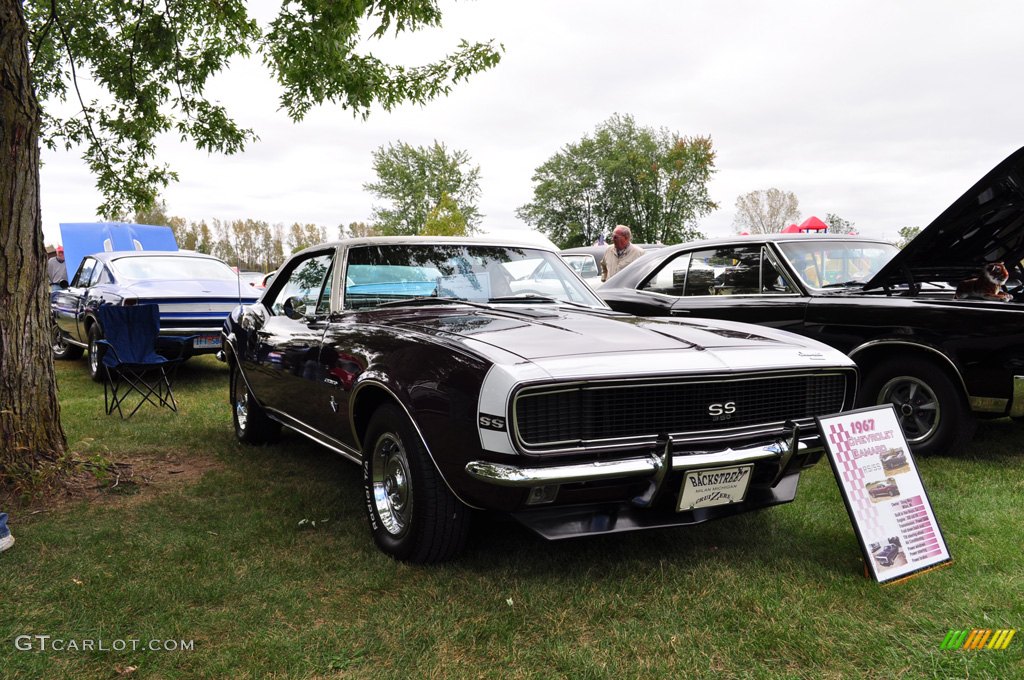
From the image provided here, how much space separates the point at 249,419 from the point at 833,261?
187 inches

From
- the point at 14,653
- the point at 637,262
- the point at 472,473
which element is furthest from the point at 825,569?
the point at 637,262

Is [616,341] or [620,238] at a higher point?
[620,238]

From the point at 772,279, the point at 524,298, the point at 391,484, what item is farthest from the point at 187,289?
the point at 772,279

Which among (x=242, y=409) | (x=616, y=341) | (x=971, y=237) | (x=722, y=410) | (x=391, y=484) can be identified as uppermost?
(x=971, y=237)

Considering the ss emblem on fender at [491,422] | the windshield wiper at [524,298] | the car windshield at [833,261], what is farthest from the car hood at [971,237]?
the ss emblem on fender at [491,422]

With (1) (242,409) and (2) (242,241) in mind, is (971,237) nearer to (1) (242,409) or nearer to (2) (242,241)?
(1) (242,409)

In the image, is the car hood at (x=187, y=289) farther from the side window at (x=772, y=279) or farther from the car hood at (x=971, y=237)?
the car hood at (x=971, y=237)

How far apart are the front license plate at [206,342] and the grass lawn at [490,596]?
4.27 m

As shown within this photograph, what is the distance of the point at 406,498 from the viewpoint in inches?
135

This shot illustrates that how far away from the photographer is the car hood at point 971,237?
14.7ft

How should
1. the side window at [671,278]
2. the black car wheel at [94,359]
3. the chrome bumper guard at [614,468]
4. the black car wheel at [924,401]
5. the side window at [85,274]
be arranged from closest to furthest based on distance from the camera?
the chrome bumper guard at [614,468]
the black car wheel at [924,401]
the side window at [671,278]
the black car wheel at [94,359]
the side window at [85,274]

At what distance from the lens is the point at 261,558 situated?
3598mm

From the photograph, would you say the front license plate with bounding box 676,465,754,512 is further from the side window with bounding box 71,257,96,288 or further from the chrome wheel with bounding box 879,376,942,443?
the side window with bounding box 71,257,96,288

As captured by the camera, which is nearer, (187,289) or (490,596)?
(490,596)
